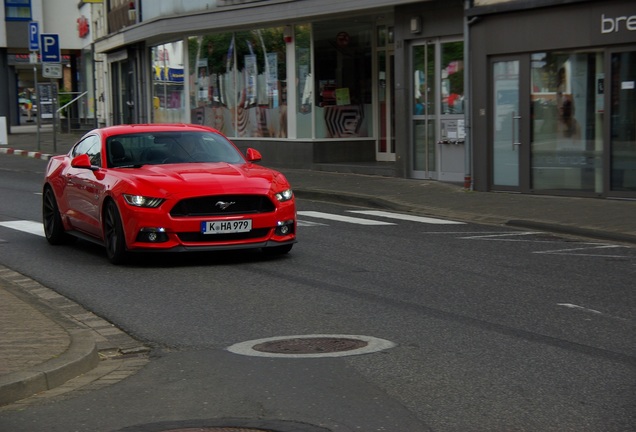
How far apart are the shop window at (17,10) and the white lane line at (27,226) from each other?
143 ft

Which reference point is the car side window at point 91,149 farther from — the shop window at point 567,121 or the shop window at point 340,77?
the shop window at point 340,77

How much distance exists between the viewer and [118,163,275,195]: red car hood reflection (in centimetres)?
1123

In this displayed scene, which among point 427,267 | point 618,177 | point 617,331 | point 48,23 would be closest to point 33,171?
point 618,177

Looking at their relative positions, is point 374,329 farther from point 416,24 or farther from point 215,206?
point 416,24

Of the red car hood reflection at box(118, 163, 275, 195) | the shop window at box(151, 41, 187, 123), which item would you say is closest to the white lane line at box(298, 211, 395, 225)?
the red car hood reflection at box(118, 163, 275, 195)

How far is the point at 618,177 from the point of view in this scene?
57.7 feet

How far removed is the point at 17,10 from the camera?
188 feet

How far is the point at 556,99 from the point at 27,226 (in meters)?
8.90

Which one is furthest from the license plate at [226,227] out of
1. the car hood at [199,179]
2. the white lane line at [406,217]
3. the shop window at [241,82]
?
the shop window at [241,82]

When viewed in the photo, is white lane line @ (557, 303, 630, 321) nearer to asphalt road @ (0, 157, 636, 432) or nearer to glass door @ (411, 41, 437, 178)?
asphalt road @ (0, 157, 636, 432)

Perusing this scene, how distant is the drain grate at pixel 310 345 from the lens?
7410mm

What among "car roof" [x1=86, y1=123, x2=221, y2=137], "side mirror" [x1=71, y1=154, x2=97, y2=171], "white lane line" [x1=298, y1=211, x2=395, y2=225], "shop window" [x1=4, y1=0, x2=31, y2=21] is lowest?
"white lane line" [x1=298, y1=211, x2=395, y2=225]

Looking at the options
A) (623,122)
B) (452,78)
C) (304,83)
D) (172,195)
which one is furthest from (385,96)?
(172,195)

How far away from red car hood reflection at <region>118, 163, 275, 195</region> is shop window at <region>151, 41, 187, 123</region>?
20163 millimetres
